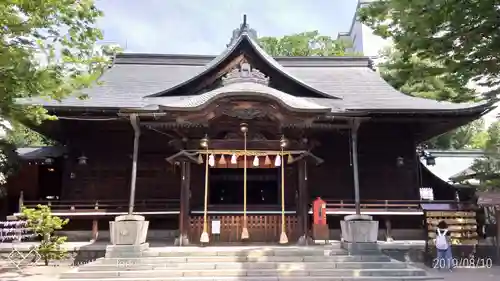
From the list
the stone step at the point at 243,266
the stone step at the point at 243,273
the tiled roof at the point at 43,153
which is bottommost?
the stone step at the point at 243,273

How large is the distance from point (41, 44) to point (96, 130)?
7149mm

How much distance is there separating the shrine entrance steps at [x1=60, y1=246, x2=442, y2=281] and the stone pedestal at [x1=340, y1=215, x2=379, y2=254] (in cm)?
28

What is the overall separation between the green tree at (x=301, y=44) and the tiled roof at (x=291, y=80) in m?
16.7

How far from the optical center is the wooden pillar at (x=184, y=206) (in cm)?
1104

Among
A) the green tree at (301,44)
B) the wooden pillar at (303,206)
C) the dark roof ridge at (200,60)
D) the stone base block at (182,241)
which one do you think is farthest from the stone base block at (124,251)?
Answer: the green tree at (301,44)

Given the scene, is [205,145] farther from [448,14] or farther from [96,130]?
[448,14]

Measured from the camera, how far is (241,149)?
1147cm

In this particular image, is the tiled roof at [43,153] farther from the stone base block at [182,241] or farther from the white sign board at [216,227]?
the white sign board at [216,227]

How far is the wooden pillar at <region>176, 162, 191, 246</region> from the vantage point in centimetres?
1104

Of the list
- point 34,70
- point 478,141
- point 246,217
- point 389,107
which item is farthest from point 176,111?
point 478,141

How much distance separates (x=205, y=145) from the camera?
11.2 metres

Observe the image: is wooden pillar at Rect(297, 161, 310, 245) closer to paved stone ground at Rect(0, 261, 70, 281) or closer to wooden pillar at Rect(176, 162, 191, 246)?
wooden pillar at Rect(176, 162, 191, 246)

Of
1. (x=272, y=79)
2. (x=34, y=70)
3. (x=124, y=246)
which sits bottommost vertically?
(x=124, y=246)
